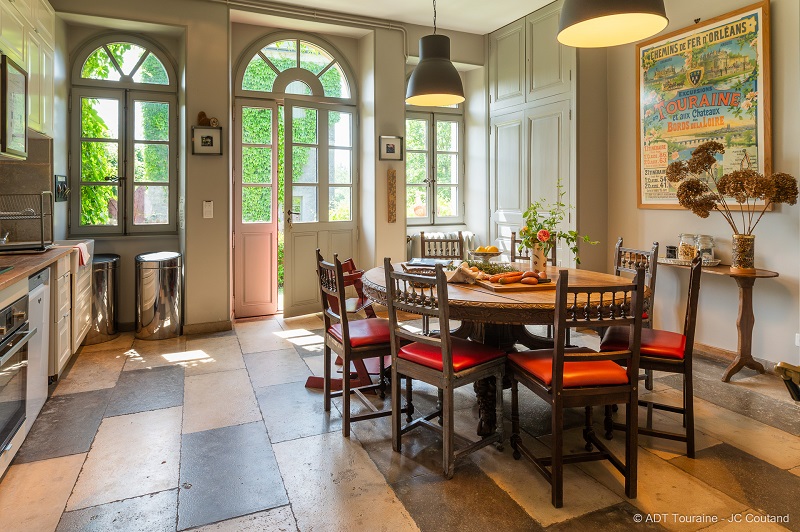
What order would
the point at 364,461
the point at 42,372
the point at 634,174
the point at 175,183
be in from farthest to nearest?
the point at 175,183
the point at 634,174
the point at 42,372
the point at 364,461

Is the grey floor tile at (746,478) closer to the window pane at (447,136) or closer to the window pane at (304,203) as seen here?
the window pane at (304,203)

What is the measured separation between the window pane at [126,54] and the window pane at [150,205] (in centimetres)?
111

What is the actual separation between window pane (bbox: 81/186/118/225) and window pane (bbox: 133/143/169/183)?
0.28 m

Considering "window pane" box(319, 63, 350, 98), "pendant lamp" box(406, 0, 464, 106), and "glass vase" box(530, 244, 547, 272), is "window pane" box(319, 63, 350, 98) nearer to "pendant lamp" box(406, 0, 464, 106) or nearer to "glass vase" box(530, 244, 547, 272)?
"pendant lamp" box(406, 0, 464, 106)

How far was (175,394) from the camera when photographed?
3398mm

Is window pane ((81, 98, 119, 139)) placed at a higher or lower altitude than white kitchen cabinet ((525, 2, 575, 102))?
lower

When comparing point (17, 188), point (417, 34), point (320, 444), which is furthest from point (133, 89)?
point (320, 444)

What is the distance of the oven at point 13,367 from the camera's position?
2.25 m

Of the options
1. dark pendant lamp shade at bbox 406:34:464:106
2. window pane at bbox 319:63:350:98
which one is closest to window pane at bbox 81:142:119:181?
window pane at bbox 319:63:350:98

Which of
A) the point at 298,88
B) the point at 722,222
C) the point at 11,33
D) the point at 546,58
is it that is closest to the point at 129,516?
the point at 11,33

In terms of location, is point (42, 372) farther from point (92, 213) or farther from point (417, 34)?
point (417, 34)

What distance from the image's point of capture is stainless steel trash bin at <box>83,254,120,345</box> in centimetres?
459

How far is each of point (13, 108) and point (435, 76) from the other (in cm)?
262

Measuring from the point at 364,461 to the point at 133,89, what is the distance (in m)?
4.36
